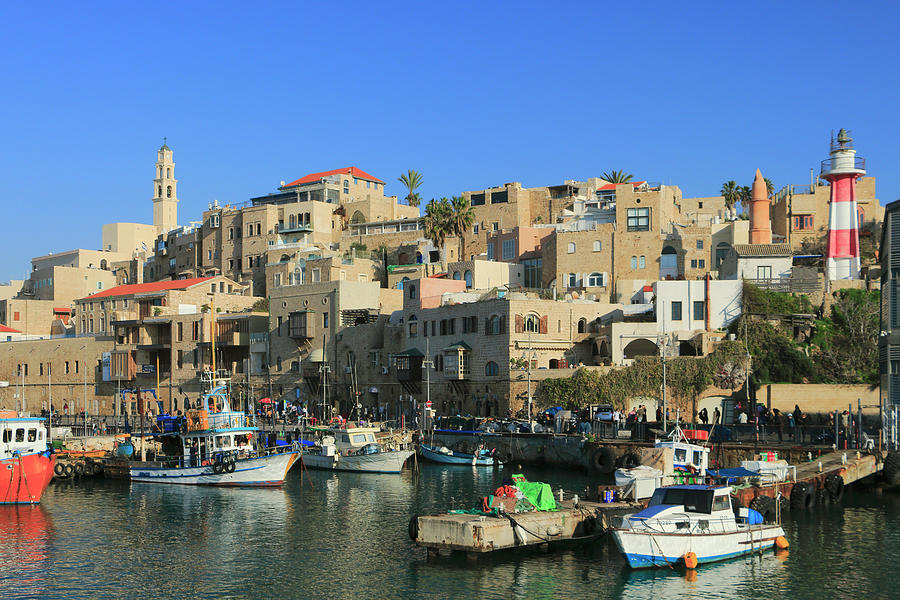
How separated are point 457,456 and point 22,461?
2195 cm

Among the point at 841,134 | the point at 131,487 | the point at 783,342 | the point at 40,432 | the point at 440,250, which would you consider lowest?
the point at 131,487

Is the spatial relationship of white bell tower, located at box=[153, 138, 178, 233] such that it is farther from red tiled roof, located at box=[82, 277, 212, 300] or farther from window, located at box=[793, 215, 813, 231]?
window, located at box=[793, 215, 813, 231]

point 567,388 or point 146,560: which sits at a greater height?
point 567,388

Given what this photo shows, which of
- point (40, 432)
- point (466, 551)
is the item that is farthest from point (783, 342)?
point (40, 432)

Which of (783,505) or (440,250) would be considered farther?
(440,250)

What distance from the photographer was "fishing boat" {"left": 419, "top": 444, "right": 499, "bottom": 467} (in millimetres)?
53750

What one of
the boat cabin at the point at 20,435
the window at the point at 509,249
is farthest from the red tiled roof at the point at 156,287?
the boat cabin at the point at 20,435

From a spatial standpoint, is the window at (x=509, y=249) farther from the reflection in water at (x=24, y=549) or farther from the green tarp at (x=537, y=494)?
the green tarp at (x=537, y=494)

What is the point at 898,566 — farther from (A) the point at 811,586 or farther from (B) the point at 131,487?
(B) the point at 131,487

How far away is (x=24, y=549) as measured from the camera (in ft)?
110

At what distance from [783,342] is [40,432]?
40071mm

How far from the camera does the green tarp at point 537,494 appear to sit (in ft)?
101

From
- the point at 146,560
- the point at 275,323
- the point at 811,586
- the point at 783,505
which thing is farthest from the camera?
the point at 275,323

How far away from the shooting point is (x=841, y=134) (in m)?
71.8
